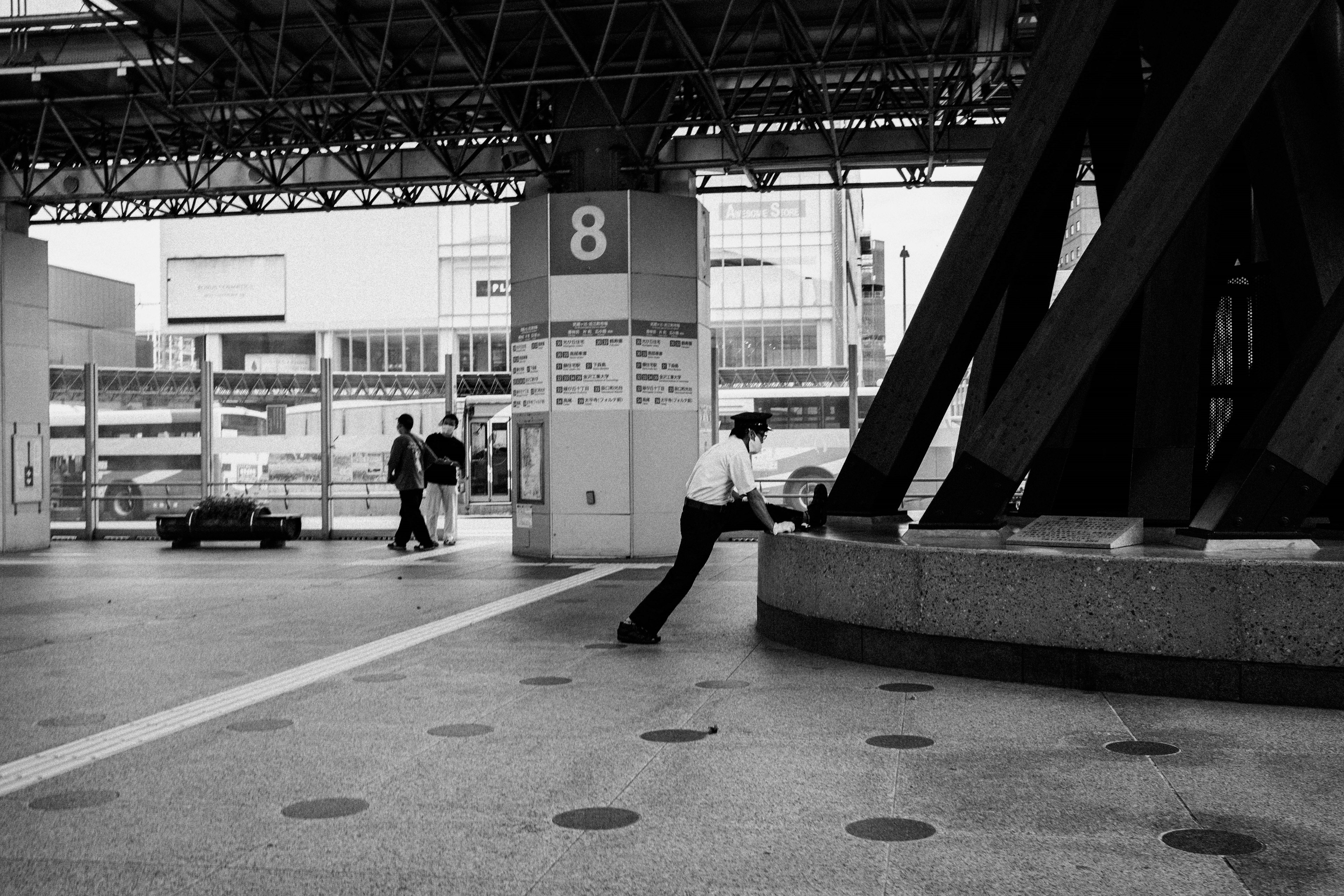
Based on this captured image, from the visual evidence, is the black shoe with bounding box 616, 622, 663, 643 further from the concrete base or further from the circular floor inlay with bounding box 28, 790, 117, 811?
the circular floor inlay with bounding box 28, 790, 117, 811

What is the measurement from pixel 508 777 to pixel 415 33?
15.1m

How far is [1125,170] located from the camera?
30.0 ft

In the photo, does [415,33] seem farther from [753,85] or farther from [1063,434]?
[1063,434]

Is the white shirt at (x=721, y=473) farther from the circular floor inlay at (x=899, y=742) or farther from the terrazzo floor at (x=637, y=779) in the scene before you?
the circular floor inlay at (x=899, y=742)

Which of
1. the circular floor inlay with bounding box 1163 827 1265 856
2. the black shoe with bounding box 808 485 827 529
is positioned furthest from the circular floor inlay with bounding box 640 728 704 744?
the black shoe with bounding box 808 485 827 529

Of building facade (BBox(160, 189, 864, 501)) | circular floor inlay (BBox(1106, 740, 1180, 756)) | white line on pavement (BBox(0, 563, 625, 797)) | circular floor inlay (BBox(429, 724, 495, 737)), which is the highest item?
building facade (BBox(160, 189, 864, 501))

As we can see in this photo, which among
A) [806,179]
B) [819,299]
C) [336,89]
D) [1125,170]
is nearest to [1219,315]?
[1125,170]

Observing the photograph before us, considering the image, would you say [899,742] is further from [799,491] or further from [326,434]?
[326,434]

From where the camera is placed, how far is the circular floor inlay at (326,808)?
4590 millimetres

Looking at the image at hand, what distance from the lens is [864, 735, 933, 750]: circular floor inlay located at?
5.63m

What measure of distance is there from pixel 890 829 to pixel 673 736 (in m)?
1.73

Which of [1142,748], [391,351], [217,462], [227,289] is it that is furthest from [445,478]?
[227,289]

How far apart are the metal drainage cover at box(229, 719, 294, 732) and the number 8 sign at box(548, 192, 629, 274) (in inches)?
461

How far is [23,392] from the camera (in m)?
21.3
